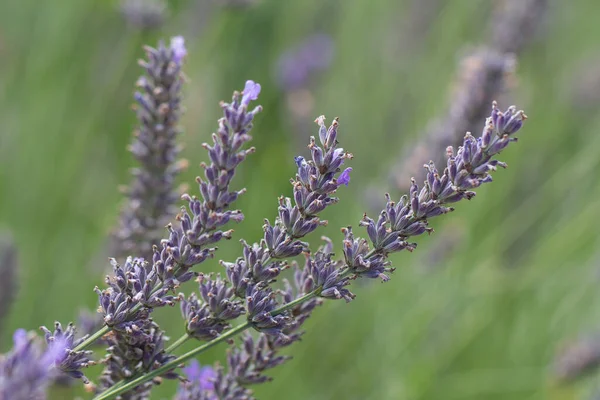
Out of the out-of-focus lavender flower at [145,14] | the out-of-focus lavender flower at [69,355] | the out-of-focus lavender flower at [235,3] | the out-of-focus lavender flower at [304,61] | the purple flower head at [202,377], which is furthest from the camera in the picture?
the out-of-focus lavender flower at [304,61]

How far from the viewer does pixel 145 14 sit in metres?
2.21

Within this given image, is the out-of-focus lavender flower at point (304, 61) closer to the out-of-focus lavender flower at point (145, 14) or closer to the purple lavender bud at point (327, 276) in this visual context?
the out-of-focus lavender flower at point (145, 14)

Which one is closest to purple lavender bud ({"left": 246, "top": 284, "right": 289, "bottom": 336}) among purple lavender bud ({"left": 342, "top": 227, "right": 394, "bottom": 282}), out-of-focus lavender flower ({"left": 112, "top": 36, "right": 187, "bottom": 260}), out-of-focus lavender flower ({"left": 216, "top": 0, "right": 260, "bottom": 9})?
purple lavender bud ({"left": 342, "top": 227, "right": 394, "bottom": 282})

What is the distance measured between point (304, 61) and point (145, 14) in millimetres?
1297

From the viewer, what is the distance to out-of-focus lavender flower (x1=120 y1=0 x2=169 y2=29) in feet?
7.22

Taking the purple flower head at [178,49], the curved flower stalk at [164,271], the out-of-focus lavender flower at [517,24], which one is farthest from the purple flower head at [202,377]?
the out-of-focus lavender flower at [517,24]

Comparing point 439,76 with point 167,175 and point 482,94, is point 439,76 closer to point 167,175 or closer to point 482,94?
point 482,94

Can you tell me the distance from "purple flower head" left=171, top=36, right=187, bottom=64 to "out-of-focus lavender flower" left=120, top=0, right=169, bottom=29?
2.96ft

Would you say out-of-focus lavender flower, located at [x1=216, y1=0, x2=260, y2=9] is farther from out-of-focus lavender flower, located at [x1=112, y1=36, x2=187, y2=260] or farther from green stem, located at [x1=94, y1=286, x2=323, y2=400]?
green stem, located at [x1=94, y1=286, x2=323, y2=400]

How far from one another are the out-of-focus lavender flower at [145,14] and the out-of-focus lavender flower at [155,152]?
78cm

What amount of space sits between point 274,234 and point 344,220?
215cm

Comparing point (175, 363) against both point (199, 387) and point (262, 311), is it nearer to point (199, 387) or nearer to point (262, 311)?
point (262, 311)

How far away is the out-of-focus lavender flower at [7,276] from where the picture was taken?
1.77m

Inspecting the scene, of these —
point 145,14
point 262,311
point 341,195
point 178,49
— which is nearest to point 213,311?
point 262,311
